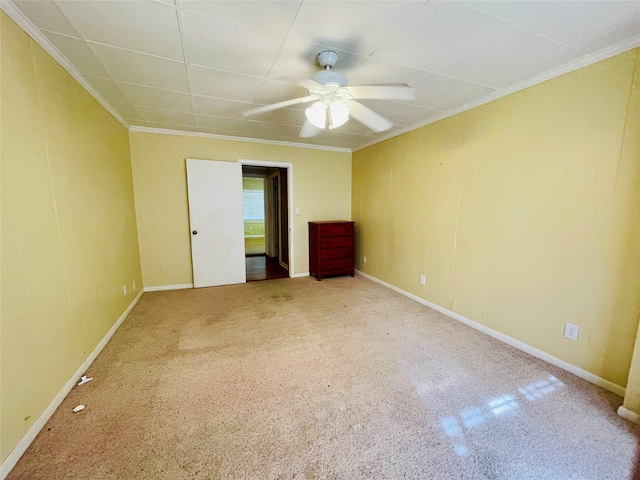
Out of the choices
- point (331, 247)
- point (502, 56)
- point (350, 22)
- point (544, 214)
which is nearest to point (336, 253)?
point (331, 247)

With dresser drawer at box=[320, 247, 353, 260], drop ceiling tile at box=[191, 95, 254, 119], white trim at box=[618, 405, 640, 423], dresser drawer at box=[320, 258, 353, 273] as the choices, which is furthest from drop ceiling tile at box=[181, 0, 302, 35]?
dresser drawer at box=[320, 258, 353, 273]

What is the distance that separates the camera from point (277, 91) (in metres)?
2.32

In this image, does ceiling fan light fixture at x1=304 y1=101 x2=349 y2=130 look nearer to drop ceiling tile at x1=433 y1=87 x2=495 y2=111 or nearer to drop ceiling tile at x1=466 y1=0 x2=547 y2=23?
drop ceiling tile at x1=466 y1=0 x2=547 y2=23

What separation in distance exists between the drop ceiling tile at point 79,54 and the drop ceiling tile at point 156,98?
243mm

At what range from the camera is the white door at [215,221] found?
147 inches

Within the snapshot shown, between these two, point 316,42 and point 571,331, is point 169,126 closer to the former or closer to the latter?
point 316,42

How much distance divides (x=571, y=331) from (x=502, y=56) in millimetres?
2068

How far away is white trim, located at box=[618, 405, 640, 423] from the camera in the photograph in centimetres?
146

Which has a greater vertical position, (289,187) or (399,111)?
(399,111)

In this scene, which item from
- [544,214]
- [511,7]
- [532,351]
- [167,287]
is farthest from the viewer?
[167,287]

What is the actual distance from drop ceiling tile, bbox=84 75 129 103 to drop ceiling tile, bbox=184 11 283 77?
937 millimetres

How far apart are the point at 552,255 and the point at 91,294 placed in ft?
12.2

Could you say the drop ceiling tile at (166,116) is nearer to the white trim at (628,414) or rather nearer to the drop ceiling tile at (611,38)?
the drop ceiling tile at (611,38)

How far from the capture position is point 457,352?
218 cm
